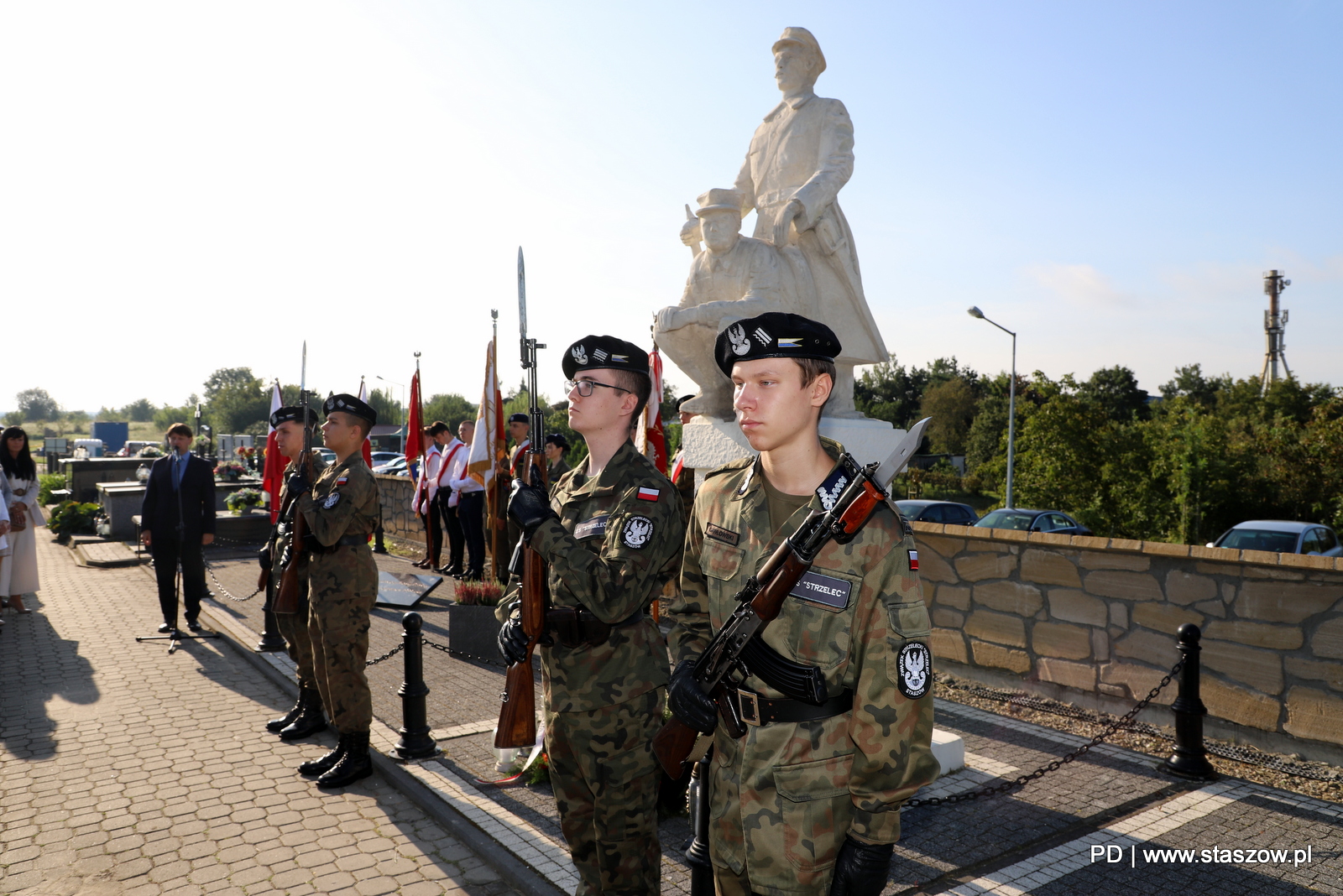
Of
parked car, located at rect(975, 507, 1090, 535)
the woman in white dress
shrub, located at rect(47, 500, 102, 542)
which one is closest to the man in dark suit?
the woman in white dress

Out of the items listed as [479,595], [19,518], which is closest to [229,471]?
[19,518]

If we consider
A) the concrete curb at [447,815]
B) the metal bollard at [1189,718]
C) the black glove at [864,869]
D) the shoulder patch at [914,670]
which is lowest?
the concrete curb at [447,815]

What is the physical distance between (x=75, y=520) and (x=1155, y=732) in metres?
19.7

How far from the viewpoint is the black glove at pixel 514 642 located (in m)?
3.12

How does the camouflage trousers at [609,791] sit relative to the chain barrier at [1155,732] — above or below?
above

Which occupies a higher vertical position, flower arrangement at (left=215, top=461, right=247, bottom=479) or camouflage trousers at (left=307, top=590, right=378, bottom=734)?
flower arrangement at (left=215, top=461, right=247, bottom=479)

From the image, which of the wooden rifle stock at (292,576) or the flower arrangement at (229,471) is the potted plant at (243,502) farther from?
the wooden rifle stock at (292,576)

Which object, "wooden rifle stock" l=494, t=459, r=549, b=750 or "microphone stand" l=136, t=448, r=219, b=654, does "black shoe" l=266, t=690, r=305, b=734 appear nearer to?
"wooden rifle stock" l=494, t=459, r=549, b=750

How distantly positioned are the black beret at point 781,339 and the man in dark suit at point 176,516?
8.20m

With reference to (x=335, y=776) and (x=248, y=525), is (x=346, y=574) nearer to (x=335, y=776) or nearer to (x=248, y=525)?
(x=335, y=776)

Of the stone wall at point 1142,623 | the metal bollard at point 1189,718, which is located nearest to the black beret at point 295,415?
the stone wall at point 1142,623

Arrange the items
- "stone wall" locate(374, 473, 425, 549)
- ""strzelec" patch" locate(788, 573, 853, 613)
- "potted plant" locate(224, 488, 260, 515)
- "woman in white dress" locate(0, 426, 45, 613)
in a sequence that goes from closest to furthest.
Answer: ""strzelec" patch" locate(788, 573, 853, 613) < "woman in white dress" locate(0, 426, 45, 613) < "stone wall" locate(374, 473, 425, 549) < "potted plant" locate(224, 488, 260, 515)

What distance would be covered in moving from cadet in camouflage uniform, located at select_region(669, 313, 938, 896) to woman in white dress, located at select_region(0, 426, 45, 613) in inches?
396

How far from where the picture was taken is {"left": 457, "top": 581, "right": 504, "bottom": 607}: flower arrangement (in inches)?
312
